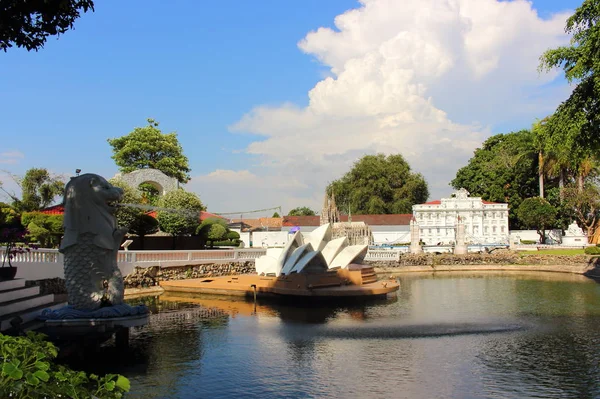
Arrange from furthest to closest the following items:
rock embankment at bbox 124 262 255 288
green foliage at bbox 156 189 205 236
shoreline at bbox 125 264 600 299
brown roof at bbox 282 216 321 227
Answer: brown roof at bbox 282 216 321 227 < green foliage at bbox 156 189 205 236 < shoreline at bbox 125 264 600 299 < rock embankment at bbox 124 262 255 288

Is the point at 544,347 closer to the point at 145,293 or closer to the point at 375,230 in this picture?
the point at 145,293

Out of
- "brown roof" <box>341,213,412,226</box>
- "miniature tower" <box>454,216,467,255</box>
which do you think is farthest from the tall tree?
"brown roof" <box>341,213,412,226</box>

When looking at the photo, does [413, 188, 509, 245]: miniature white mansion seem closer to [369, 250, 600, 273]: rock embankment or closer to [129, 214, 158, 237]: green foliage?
[369, 250, 600, 273]: rock embankment

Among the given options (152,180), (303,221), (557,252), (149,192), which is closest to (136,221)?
(152,180)

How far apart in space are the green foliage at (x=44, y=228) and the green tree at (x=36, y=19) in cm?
1671

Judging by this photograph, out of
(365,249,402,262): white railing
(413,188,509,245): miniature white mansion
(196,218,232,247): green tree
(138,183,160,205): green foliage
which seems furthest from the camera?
(413,188,509,245): miniature white mansion

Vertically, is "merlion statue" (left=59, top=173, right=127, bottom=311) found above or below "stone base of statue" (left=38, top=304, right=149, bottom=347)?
above

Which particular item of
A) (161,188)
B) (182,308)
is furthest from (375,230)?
(182,308)

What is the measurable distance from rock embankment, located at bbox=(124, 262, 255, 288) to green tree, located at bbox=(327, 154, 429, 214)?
4414cm

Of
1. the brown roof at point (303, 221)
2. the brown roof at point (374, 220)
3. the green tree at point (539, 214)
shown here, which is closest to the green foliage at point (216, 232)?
the brown roof at point (374, 220)

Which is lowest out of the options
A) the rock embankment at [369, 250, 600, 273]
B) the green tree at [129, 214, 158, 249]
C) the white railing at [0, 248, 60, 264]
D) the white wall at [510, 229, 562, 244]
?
the rock embankment at [369, 250, 600, 273]

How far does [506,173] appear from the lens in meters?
66.2

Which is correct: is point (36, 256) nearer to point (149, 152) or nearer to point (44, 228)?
point (44, 228)

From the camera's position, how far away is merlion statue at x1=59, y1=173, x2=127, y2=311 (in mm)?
12289
